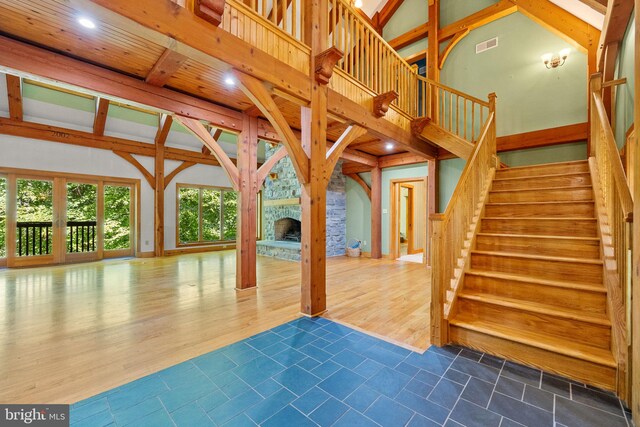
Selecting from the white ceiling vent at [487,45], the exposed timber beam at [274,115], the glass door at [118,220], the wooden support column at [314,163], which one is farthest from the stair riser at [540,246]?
the glass door at [118,220]

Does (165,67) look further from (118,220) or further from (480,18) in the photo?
(480,18)

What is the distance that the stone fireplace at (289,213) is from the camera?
739 cm

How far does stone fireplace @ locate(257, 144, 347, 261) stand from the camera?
7394 mm

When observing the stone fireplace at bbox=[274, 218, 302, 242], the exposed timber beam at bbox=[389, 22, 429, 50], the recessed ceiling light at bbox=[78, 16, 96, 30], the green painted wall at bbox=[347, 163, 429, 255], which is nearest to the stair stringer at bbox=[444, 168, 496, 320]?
the green painted wall at bbox=[347, 163, 429, 255]

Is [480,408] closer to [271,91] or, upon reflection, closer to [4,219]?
[271,91]

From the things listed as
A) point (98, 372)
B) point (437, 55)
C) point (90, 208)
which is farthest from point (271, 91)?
point (90, 208)

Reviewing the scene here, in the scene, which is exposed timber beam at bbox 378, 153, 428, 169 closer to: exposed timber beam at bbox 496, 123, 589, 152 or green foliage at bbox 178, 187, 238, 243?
exposed timber beam at bbox 496, 123, 589, 152

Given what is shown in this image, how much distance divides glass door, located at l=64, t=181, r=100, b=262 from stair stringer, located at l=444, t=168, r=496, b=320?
7.74 meters

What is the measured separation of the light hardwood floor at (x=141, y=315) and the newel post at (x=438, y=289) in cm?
15

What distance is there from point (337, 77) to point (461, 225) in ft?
7.45

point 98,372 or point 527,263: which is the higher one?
point 527,263

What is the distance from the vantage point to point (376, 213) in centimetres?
705

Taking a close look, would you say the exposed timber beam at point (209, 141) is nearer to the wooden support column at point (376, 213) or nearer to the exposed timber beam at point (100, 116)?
the exposed timber beam at point (100, 116)

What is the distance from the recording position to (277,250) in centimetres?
732
